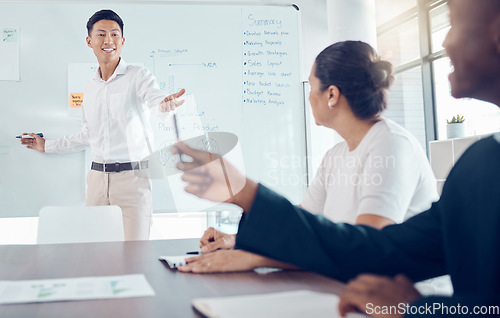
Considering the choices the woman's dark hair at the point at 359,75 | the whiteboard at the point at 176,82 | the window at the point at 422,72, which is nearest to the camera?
the woman's dark hair at the point at 359,75

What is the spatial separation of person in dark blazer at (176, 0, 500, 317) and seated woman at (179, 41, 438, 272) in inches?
13.8

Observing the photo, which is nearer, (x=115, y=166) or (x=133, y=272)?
(x=133, y=272)

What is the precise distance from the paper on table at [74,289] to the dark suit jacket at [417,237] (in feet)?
0.96

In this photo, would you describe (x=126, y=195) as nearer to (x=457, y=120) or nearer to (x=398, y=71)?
(x=457, y=120)

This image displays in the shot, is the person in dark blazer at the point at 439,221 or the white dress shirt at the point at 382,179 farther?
the white dress shirt at the point at 382,179

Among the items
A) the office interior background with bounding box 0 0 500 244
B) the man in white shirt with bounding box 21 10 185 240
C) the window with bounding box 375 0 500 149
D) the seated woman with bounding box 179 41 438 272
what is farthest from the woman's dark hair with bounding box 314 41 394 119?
the window with bounding box 375 0 500 149

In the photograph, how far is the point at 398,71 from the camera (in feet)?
15.6

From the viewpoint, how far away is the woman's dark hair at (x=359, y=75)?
5.20ft

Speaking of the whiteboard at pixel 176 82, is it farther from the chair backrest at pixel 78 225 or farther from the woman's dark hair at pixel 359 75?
the woman's dark hair at pixel 359 75

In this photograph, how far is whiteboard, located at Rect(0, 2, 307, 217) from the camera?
3.33 meters

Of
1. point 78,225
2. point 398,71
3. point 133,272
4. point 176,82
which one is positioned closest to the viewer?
point 133,272

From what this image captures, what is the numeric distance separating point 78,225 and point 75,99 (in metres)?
1.41

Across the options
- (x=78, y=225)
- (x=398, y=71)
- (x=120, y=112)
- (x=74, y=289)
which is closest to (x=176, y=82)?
(x=120, y=112)

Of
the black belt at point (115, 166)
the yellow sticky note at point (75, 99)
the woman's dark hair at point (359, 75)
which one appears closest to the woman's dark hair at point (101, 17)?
the yellow sticky note at point (75, 99)
